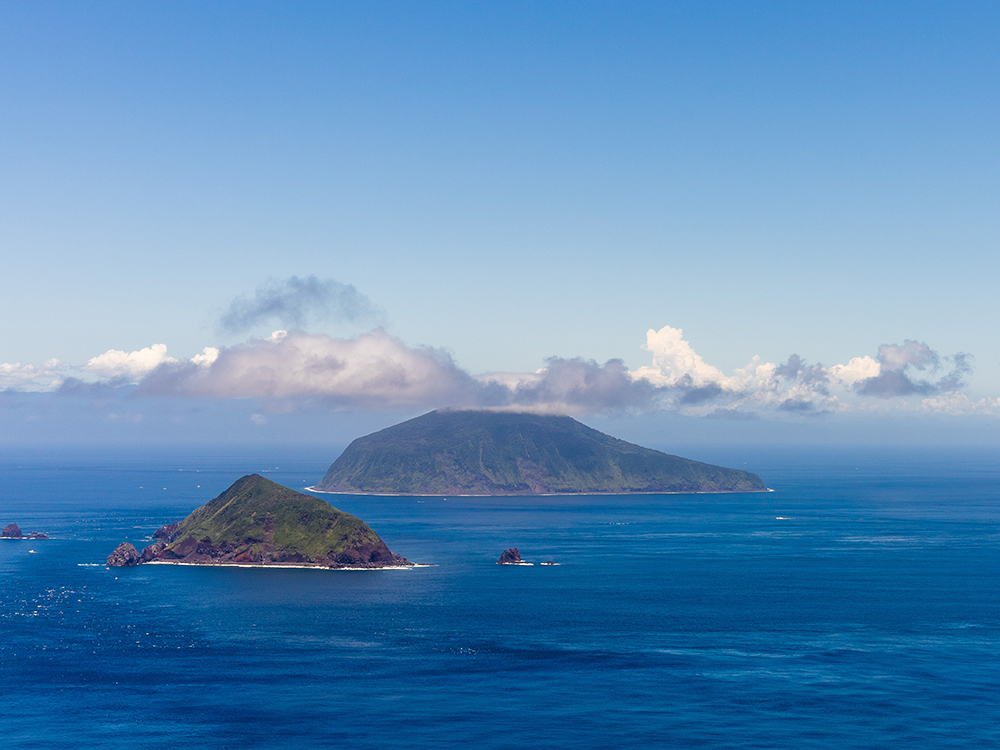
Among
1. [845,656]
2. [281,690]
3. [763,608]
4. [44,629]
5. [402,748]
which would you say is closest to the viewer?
[402,748]

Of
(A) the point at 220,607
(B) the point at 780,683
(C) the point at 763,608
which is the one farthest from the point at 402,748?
(C) the point at 763,608

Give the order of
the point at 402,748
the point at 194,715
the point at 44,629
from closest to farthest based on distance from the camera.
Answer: the point at 402,748
the point at 194,715
the point at 44,629

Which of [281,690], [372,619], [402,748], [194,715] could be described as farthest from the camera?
[372,619]

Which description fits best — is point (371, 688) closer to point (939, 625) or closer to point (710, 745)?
point (710, 745)

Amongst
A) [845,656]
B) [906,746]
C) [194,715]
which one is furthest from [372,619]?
[906,746]

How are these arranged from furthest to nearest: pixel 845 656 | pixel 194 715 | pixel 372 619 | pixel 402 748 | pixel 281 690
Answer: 1. pixel 372 619
2. pixel 845 656
3. pixel 281 690
4. pixel 194 715
5. pixel 402 748

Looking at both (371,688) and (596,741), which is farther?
(371,688)

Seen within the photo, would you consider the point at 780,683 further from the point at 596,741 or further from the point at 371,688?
the point at 371,688

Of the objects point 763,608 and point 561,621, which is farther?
point 763,608
